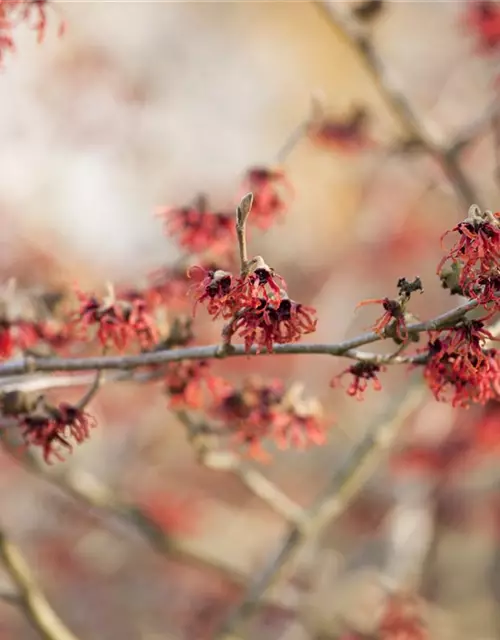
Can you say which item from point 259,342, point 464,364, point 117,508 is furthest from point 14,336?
point 464,364

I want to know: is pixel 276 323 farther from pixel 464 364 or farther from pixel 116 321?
pixel 116 321

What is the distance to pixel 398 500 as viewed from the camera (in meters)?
5.55

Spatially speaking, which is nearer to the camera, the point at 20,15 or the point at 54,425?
the point at 54,425

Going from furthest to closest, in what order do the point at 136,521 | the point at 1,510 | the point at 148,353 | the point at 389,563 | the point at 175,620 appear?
the point at 1,510 → the point at 175,620 → the point at 389,563 → the point at 136,521 → the point at 148,353

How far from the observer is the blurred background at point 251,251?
4805 millimetres

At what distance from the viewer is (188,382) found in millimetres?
2359

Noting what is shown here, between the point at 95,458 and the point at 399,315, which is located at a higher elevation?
the point at 95,458

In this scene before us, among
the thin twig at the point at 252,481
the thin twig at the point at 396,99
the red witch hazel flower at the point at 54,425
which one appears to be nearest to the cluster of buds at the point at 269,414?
the thin twig at the point at 252,481

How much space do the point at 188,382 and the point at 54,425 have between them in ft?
1.40

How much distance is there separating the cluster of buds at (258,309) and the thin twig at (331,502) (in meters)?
1.76

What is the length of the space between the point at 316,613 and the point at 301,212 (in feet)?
29.3

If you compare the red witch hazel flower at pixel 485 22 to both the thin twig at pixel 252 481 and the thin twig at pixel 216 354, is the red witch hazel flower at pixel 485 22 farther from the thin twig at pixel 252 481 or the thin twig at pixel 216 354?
the thin twig at pixel 216 354

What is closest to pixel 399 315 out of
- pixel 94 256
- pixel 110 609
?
pixel 110 609

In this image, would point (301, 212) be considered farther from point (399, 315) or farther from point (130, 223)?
point (399, 315)
